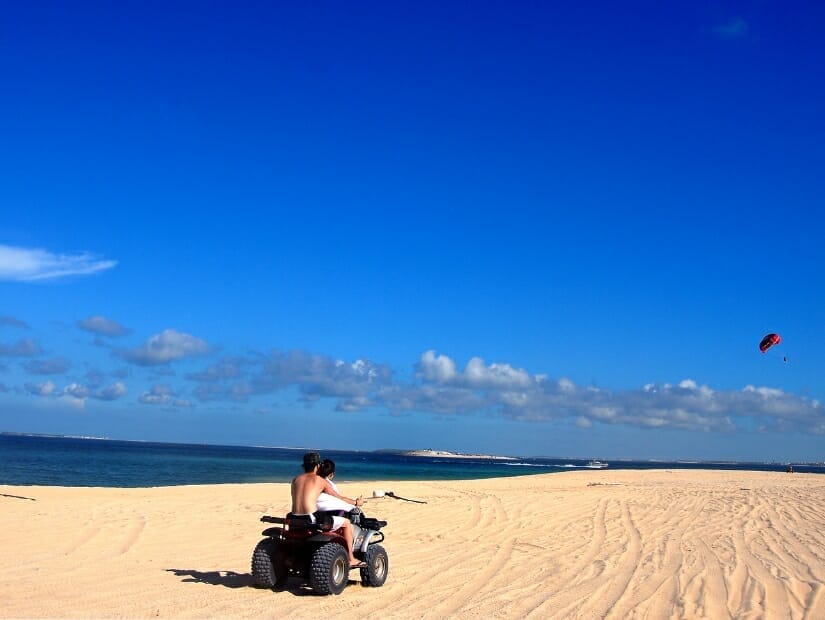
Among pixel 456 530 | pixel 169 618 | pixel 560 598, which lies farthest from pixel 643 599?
pixel 456 530

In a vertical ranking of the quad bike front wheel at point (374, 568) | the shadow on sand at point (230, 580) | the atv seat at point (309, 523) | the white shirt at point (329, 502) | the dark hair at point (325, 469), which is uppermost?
the dark hair at point (325, 469)

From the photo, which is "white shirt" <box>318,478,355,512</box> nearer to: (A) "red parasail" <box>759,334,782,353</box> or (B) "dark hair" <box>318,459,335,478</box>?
(B) "dark hair" <box>318,459,335,478</box>

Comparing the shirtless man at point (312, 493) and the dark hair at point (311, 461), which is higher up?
the dark hair at point (311, 461)

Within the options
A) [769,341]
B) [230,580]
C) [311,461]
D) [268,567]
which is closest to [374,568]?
[268,567]

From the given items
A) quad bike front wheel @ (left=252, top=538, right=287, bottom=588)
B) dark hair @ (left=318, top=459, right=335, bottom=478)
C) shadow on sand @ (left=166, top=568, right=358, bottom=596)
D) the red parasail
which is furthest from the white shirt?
the red parasail

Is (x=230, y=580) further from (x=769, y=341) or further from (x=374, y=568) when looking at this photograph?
(x=769, y=341)

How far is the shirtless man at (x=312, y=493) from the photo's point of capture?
7.86 metres

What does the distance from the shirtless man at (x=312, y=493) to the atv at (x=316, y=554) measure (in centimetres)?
7

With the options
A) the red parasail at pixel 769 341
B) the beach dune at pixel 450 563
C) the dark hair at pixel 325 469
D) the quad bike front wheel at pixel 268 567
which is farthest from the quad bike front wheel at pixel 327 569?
the red parasail at pixel 769 341

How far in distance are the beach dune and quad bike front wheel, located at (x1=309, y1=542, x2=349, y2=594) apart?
136 mm

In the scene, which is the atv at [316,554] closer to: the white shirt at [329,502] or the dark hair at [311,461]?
the white shirt at [329,502]

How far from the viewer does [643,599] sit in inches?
321

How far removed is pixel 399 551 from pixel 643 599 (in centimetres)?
425

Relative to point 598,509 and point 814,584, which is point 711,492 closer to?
point 598,509
